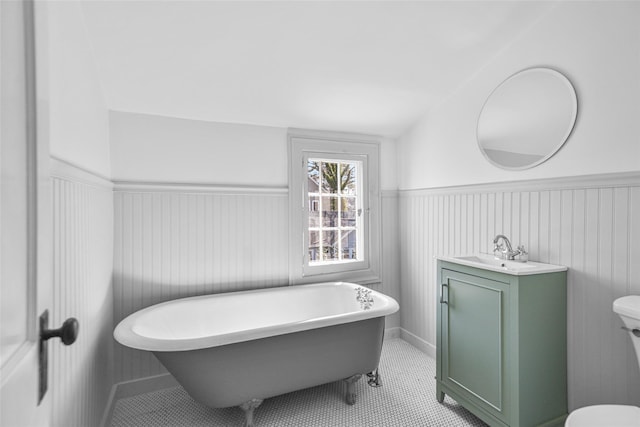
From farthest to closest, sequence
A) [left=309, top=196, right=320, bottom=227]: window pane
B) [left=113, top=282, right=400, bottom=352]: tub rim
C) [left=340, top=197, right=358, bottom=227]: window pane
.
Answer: [left=340, top=197, right=358, bottom=227]: window pane
[left=309, top=196, right=320, bottom=227]: window pane
[left=113, top=282, right=400, bottom=352]: tub rim

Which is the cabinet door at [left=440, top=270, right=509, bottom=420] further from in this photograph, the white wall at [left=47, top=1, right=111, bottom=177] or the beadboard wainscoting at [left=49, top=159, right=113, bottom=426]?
the white wall at [left=47, top=1, right=111, bottom=177]

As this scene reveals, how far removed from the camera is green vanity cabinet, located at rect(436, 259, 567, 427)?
5.47 ft

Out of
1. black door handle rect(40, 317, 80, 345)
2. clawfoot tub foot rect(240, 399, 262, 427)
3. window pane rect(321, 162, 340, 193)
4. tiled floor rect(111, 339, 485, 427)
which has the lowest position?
tiled floor rect(111, 339, 485, 427)

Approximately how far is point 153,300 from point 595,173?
2799mm

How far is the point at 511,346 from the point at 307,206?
175cm

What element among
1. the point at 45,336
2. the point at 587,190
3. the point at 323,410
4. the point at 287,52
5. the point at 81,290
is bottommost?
the point at 323,410

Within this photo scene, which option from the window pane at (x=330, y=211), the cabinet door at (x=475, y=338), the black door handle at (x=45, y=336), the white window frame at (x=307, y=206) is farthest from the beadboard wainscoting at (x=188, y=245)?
the black door handle at (x=45, y=336)

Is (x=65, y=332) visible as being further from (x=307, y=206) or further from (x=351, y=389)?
(x=307, y=206)

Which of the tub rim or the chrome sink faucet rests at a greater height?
the chrome sink faucet

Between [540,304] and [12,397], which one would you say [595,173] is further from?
[12,397]

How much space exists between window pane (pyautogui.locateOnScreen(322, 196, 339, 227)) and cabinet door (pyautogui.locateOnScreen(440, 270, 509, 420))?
1.17 meters

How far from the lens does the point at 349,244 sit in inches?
122

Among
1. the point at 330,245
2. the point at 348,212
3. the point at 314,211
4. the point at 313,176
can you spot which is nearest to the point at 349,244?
the point at 330,245

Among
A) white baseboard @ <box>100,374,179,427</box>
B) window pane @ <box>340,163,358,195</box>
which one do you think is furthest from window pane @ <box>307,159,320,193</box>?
white baseboard @ <box>100,374,179,427</box>
